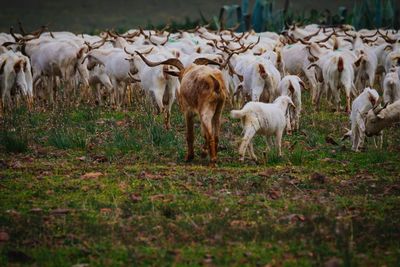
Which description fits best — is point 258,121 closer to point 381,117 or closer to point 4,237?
point 381,117

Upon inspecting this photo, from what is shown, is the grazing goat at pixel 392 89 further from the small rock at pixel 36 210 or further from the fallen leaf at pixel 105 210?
the small rock at pixel 36 210

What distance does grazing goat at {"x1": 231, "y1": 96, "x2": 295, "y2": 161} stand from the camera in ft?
43.2

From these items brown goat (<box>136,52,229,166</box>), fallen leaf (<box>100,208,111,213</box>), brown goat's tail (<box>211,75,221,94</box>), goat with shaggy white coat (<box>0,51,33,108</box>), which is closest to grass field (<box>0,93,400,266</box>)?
fallen leaf (<box>100,208,111,213</box>)

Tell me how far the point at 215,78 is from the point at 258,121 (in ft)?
2.97

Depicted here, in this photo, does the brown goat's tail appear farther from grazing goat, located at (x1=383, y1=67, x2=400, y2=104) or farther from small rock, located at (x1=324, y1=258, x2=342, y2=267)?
small rock, located at (x1=324, y1=258, x2=342, y2=267)

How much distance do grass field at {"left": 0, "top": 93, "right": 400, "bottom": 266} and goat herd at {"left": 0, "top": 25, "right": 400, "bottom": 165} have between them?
58 cm

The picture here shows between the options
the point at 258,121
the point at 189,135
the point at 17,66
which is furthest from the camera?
the point at 17,66

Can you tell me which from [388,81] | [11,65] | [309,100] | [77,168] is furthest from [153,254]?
[309,100]

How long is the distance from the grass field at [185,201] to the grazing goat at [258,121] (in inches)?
12.2

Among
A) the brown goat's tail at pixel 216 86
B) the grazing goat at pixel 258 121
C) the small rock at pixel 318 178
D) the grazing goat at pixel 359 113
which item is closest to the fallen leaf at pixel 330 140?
the grazing goat at pixel 359 113

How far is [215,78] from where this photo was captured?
42.5 ft

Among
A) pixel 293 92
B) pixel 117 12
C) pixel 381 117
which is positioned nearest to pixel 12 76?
pixel 293 92

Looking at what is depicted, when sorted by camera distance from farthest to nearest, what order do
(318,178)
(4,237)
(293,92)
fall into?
1. (293,92)
2. (318,178)
3. (4,237)

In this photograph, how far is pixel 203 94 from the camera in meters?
12.9
